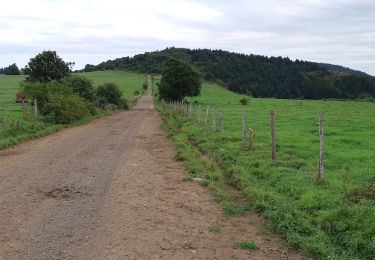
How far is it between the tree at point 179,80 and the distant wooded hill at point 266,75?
6743 centimetres

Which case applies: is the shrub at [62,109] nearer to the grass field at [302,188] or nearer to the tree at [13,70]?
the grass field at [302,188]

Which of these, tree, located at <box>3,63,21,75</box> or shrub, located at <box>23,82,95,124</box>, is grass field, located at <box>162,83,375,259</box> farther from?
tree, located at <box>3,63,21,75</box>

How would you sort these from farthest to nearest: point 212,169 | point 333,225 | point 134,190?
point 212,169
point 134,190
point 333,225

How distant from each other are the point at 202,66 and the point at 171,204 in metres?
161

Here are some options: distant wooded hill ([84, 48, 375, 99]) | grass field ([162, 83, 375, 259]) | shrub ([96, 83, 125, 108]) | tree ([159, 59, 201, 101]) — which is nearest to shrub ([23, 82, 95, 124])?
grass field ([162, 83, 375, 259])

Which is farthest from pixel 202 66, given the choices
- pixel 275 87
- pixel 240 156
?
pixel 240 156

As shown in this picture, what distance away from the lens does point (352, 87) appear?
160625 mm

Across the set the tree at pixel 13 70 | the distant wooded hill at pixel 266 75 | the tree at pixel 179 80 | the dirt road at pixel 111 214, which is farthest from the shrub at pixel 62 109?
the tree at pixel 13 70

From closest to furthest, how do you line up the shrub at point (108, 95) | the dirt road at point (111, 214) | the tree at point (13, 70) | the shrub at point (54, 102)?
the dirt road at point (111, 214) → the shrub at point (54, 102) → the shrub at point (108, 95) → the tree at point (13, 70)

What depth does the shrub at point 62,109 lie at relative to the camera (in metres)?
32.2

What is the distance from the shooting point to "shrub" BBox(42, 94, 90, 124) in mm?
32219

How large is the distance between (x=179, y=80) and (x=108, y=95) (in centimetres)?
1211

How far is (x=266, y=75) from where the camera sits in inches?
6781

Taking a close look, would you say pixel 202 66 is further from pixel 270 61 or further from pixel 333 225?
pixel 333 225
